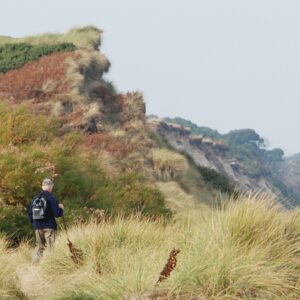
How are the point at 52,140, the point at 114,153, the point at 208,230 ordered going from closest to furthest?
1. the point at 208,230
2. the point at 52,140
3. the point at 114,153

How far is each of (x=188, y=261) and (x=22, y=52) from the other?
2505cm

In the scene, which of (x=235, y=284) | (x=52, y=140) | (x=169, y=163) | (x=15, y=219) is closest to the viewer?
(x=235, y=284)

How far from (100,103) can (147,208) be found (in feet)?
35.6

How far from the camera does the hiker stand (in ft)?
32.7

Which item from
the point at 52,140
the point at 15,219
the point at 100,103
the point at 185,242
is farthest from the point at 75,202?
the point at 100,103

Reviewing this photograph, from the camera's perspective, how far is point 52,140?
17875 millimetres

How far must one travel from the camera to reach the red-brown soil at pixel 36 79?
2375cm

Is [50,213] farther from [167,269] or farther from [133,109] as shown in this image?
[133,109]

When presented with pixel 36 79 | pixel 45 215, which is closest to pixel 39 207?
pixel 45 215

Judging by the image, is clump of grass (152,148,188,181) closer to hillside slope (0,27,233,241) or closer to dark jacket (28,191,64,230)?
hillside slope (0,27,233,241)

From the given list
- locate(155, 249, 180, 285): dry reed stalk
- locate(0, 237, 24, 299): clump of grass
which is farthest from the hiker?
locate(155, 249, 180, 285): dry reed stalk

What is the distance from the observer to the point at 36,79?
998 inches

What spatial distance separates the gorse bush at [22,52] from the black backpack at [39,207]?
61.1ft

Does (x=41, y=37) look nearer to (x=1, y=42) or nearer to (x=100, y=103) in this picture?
(x=1, y=42)
